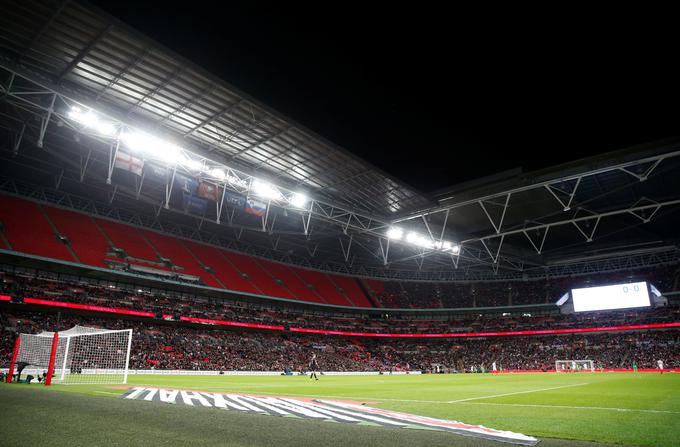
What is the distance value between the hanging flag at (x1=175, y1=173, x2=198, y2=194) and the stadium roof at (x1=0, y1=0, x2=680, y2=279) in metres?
0.38

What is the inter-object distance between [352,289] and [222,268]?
20222 mm

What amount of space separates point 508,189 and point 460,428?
2312 cm

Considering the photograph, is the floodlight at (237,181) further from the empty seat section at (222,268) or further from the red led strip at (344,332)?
the empty seat section at (222,268)

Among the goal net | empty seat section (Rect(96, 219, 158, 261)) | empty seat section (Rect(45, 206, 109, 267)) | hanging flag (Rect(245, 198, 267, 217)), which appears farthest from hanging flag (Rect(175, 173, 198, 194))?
the goal net

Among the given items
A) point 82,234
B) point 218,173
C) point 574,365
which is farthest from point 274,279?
point 574,365

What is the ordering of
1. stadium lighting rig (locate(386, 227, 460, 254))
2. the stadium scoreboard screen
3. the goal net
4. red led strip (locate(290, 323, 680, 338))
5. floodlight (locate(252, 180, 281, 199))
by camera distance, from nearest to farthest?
floodlight (locate(252, 180, 281, 199)) → stadium lighting rig (locate(386, 227, 460, 254)) → the goal net → the stadium scoreboard screen → red led strip (locate(290, 323, 680, 338))

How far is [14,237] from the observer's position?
105 feet

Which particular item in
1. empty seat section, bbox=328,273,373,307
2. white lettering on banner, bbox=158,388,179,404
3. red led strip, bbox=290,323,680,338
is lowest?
white lettering on banner, bbox=158,388,179,404

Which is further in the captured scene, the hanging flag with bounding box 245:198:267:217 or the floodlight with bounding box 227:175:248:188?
the hanging flag with bounding box 245:198:267:217

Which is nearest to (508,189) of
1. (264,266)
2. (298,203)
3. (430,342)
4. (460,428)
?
(298,203)

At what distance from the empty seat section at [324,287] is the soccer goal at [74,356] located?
90.7 ft

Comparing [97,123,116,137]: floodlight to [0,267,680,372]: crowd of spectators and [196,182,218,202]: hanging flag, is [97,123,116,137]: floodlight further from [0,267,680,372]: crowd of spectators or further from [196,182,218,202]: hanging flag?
[0,267,680,372]: crowd of spectators

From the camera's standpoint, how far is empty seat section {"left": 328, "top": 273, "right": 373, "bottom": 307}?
188 feet

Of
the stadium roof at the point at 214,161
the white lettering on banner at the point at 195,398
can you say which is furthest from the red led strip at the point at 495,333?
the white lettering on banner at the point at 195,398
